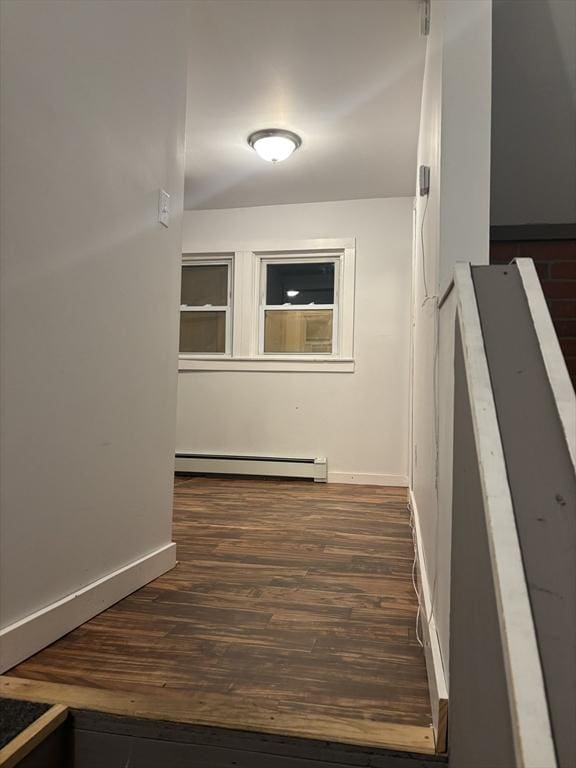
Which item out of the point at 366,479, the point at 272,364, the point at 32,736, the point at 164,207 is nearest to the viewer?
the point at 32,736

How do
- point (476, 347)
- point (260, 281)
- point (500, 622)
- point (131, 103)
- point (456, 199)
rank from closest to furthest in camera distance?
point (500, 622) → point (476, 347) → point (456, 199) → point (131, 103) → point (260, 281)

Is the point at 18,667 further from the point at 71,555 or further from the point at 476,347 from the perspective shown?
the point at 476,347

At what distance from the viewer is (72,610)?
1566mm

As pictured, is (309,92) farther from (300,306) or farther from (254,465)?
(254,465)

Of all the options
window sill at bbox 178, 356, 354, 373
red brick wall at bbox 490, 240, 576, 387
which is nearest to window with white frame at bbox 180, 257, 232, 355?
window sill at bbox 178, 356, 354, 373

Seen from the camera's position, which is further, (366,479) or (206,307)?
(206,307)

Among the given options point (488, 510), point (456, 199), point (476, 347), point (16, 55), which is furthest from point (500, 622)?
point (16, 55)

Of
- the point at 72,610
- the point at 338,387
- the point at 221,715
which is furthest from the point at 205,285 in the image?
the point at 221,715

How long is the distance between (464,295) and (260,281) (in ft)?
13.7

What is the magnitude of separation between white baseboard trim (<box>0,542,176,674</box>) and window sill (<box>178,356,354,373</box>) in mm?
2805

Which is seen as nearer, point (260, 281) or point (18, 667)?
point (18, 667)

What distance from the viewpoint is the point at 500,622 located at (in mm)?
597

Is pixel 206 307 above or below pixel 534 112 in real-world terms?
below

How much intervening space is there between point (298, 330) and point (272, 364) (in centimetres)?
40
